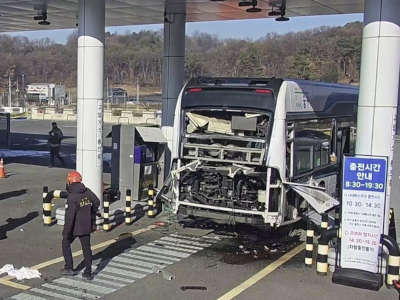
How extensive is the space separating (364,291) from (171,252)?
367 centimetres

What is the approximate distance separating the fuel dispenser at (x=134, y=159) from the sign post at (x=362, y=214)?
271 inches

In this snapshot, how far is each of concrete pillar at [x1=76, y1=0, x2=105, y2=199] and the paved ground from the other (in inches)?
61.1

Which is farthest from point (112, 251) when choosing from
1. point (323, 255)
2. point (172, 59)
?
point (172, 59)

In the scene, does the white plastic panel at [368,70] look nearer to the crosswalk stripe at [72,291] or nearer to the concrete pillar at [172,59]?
the crosswalk stripe at [72,291]

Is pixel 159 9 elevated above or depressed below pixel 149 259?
above

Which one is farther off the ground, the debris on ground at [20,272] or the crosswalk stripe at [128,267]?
the debris on ground at [20,272]

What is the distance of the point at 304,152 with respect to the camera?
1180 centimetres

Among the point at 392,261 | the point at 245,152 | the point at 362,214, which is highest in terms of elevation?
the point at 245,152

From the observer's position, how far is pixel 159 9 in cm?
1622

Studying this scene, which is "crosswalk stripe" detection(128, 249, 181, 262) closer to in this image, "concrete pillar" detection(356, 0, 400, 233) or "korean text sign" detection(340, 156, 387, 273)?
"korean text sign" detection(340, 156, 387, 273)

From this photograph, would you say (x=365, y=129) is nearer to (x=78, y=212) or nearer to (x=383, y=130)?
(x=383, y=130)

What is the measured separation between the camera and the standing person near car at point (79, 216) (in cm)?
813

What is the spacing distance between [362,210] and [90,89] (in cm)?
641

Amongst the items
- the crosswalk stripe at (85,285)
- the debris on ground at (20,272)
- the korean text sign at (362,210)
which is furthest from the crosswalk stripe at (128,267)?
the korean text sign at (362,210)
